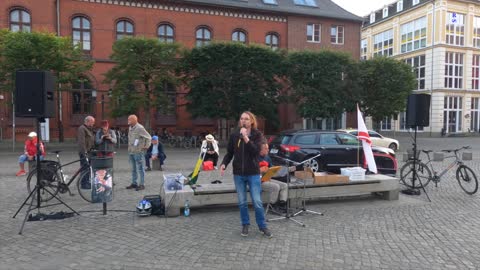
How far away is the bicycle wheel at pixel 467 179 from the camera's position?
338 inches

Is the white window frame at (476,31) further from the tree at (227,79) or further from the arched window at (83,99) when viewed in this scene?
the arched window at (83,99)

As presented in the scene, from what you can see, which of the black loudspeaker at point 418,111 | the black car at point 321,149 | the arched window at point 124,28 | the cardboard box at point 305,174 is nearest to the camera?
the cardboard box at point 305,174

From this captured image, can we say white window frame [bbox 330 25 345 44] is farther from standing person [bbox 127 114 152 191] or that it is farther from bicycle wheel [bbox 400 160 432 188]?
standing person [bbox 127 114 152 191]

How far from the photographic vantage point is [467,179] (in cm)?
872

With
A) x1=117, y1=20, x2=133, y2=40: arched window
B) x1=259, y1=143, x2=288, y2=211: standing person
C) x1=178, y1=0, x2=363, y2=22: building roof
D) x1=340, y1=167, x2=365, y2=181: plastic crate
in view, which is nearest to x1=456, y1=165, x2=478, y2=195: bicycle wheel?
x1=340, y1=167, x2=365, y2=181: plastic crate

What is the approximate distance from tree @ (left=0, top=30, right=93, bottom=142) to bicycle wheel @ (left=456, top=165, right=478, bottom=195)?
20.2 meters

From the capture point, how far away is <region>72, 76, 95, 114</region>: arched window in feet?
93.1

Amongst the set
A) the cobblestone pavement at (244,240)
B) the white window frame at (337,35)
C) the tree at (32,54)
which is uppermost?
the white window frame at (337,35)

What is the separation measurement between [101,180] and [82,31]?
25694 mm

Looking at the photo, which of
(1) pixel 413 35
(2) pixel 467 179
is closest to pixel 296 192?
(2) pixel 467 179

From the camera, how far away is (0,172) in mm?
11914

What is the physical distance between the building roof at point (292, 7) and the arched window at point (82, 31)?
27.4 ft

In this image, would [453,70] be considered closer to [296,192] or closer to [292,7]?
[292,7]

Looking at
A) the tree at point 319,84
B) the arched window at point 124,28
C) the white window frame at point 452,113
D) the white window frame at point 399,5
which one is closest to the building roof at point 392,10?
the white window frame at point 399,5
